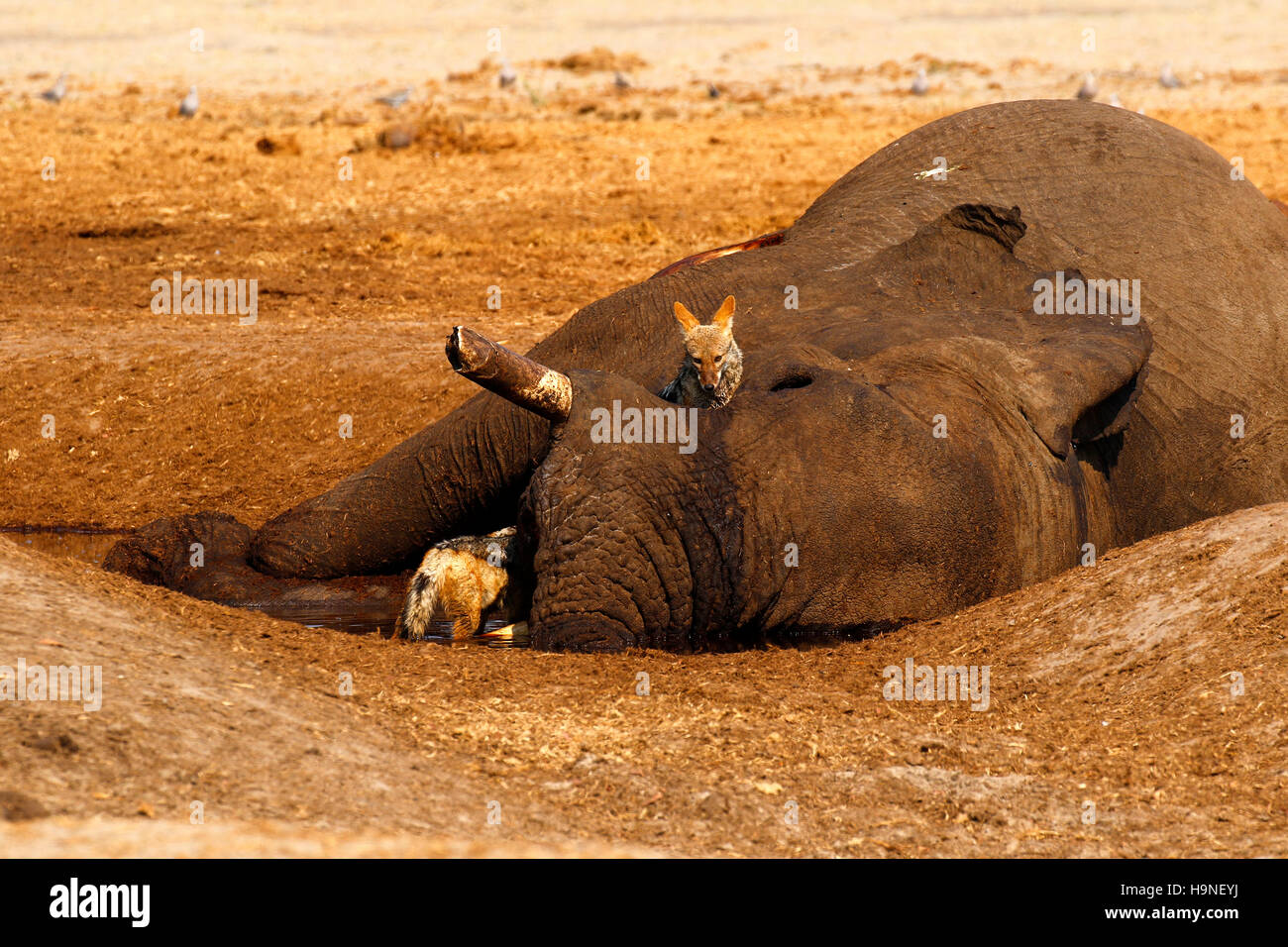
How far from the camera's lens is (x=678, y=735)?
4676 mm

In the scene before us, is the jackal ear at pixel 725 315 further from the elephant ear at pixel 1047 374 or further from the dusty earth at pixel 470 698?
the dusty earth at pixel 470 698

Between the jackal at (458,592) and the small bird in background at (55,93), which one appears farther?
the small bird in background at (55,93)

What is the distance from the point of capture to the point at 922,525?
576 centimetres

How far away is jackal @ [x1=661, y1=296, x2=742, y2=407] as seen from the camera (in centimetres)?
616

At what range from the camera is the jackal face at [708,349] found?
20.2 ft

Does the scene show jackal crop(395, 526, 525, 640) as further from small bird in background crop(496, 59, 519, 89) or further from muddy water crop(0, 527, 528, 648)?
small bird in background crop(496, 59, 519, 89)

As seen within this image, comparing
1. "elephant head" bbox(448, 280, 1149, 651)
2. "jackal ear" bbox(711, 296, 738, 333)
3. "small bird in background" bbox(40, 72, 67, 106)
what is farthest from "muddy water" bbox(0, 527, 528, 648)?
"small bird in background" bbox(40, 72, 67, 106)

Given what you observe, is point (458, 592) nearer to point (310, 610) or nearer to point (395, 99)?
point (310, 610)

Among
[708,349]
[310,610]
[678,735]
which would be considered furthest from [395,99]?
[678,735]

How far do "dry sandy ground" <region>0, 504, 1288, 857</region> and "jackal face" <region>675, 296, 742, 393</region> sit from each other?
1.12 meters

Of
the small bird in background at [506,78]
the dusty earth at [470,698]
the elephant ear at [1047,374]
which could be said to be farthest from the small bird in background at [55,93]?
the elephant ear at [1047,374]

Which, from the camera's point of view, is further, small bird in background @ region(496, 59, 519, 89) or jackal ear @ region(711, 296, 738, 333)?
small bird in background @ region(496, 59, 519, 89)

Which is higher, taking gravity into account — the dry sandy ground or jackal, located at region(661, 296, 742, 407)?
jackal, located at region(661, 296, 742, 407)
